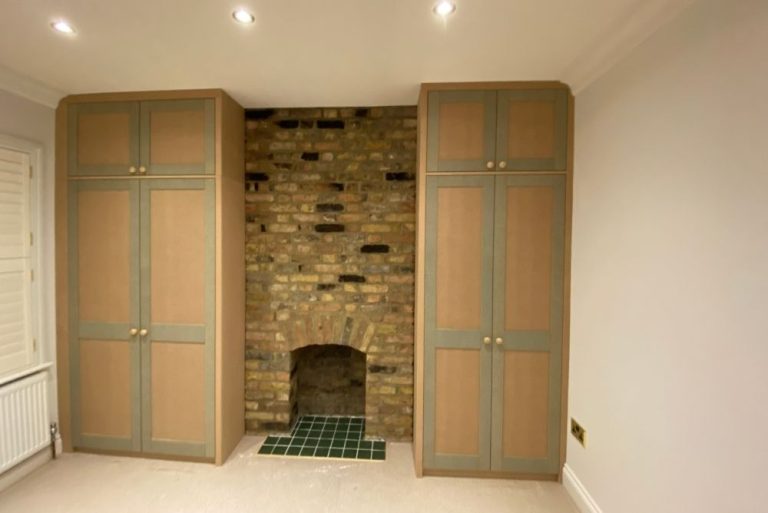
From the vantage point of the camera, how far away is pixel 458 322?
87.8 inches

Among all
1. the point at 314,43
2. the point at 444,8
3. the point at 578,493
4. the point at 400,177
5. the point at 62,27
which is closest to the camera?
the point at 444,8

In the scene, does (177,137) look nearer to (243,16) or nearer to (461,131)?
(243,16)

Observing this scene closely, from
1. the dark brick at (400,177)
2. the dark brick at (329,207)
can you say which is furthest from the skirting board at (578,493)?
the dark brick at (329,207)

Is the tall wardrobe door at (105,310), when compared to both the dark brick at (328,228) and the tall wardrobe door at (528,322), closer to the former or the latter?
the dark brick at (328,228)

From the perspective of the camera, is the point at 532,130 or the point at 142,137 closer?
the point at 532,130

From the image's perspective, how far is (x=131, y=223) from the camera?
236 cm

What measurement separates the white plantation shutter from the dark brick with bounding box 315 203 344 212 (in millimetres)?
1857

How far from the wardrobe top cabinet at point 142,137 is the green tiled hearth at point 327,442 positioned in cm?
200

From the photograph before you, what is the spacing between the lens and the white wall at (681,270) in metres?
1.09

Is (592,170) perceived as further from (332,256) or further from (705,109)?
(332,256)

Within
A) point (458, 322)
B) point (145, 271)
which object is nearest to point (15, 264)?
point (145, 271)

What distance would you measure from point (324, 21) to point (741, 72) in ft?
Result: 5.10

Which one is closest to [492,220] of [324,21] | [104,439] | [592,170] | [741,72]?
[592,170]

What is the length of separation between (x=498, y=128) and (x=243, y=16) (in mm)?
1504
